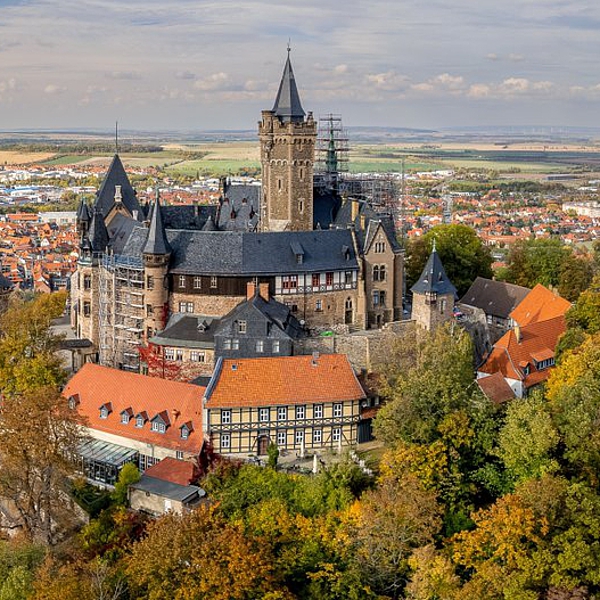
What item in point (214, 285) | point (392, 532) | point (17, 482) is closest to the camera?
point (392, 532)

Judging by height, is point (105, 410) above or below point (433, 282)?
below

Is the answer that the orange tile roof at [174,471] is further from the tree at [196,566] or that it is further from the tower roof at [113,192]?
the tower roof at [113,192]

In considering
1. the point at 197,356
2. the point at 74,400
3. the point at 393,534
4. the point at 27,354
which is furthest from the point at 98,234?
the point at 393,534

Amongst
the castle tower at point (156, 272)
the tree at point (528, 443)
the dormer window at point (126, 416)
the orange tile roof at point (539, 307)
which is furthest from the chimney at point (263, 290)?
the tree at point (528, 443)

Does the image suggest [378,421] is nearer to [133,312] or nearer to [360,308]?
[360,308]

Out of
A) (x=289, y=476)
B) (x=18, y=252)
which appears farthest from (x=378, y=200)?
(x=18, y=252)

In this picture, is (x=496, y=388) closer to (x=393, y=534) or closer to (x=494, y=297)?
(x=393, y=534)
